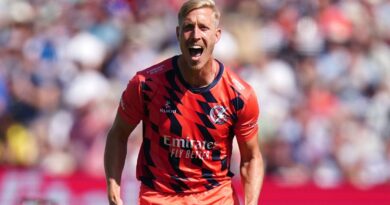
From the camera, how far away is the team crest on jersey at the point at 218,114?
255 inches

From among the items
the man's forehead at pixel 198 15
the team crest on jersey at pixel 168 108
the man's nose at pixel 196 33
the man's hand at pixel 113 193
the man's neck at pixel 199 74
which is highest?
the man's forehead at pixel 198 15

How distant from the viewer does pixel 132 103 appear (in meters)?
6.46

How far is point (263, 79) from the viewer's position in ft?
41.2

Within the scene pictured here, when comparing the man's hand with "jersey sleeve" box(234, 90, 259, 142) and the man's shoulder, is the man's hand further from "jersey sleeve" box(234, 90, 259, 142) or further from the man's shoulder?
"jersey sleeve" box(234, 90, 259, 142)

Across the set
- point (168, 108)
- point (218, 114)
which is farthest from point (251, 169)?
point (168, 108)

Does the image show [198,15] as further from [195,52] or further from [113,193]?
[113,193]

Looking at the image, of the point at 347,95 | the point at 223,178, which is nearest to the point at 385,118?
the point at 347,95

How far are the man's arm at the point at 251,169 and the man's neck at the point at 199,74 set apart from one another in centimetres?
49

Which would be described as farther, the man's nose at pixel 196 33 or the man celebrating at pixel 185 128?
the man celebrating at pixel 185 128

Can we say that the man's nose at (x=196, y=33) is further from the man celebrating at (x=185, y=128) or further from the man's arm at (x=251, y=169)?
the man's arm at (x=251, y=169)

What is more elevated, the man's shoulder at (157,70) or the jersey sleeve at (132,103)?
the man's shoulder at (157,70)

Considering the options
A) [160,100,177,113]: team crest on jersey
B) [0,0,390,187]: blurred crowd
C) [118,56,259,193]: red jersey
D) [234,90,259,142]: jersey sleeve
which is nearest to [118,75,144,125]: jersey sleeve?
[118,56,259,193]: red jersey

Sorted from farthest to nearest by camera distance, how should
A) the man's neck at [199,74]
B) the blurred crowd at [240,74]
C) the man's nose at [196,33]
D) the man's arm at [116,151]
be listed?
1. the blurred crowd at [240,74]
2. the man's arm at [116,151]
3. the man's neck at [199,74]
4. the man's nose at [196,33]

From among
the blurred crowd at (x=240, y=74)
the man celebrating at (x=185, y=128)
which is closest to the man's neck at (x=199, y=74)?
the man celebrating at (x=185, y=128)
